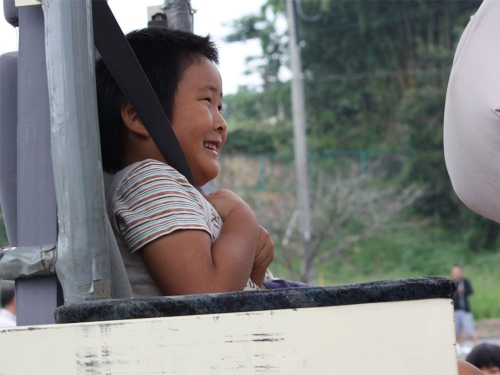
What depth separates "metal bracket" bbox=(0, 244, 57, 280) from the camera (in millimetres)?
1131

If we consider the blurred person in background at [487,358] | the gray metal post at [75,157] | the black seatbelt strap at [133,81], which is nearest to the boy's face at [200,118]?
the black seatbelt strap at [133,81]

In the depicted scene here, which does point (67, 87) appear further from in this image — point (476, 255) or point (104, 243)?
point (476, 255)

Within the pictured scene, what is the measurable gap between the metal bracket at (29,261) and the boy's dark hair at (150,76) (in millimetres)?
Answer: 592

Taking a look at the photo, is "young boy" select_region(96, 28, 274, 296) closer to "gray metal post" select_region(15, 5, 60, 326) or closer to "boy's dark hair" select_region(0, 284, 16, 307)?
"gray metal post" select_region(15, 5, 60, 326)

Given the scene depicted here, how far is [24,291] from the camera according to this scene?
1.16m

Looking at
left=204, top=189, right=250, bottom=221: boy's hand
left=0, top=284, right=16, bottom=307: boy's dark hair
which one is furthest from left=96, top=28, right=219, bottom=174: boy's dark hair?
left=0, top=284, right=16, bottom=307: boy's dark hair

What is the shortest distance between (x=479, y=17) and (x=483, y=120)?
0.22 metres

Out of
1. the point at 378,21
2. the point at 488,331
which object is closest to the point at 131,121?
the point at 488,331

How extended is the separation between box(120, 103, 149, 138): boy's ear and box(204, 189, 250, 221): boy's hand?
22 centimetres

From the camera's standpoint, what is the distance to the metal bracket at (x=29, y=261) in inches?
44.5

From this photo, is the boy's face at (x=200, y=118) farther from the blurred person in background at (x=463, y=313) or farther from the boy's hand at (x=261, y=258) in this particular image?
the blurred person in background at (x=463, y=313)

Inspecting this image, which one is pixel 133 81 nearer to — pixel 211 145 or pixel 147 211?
pixel 147 211

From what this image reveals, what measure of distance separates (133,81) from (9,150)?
0.27 meters

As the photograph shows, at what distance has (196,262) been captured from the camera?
4.38 feet
